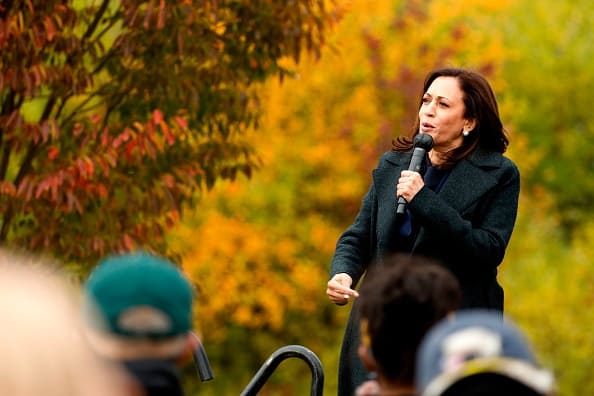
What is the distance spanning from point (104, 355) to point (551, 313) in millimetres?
22946

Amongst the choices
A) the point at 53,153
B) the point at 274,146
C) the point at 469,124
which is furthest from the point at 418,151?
the point at 274,146

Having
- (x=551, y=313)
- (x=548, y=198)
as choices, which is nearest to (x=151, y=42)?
(x=551, y=313)

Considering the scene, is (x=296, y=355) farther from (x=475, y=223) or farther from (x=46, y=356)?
(x=46, y=356)

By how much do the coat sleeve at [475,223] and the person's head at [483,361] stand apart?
2.39 meters

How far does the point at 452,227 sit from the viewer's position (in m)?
5.62

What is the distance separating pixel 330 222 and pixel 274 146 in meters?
1.73

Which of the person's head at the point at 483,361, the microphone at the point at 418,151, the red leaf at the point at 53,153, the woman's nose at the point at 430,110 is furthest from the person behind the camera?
the red leaf at the point at 53,153

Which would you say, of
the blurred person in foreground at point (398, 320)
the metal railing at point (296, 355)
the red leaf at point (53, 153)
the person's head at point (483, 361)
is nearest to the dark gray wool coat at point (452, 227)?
the metal railing at point (296, 355)

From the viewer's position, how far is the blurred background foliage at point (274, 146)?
8609 millimetres

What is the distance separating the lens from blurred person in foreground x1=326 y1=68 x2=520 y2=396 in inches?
224

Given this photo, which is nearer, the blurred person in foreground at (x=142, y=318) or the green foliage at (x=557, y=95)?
the blurred person in foreground at (x=142, y=318)

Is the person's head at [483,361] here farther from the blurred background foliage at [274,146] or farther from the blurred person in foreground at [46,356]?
the blurred background foliage at [274,146]

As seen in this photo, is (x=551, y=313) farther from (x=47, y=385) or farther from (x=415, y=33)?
(x=47, y=385)

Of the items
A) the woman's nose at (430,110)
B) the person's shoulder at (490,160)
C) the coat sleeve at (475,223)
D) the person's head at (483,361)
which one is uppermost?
the woman's nose at (430,110)
